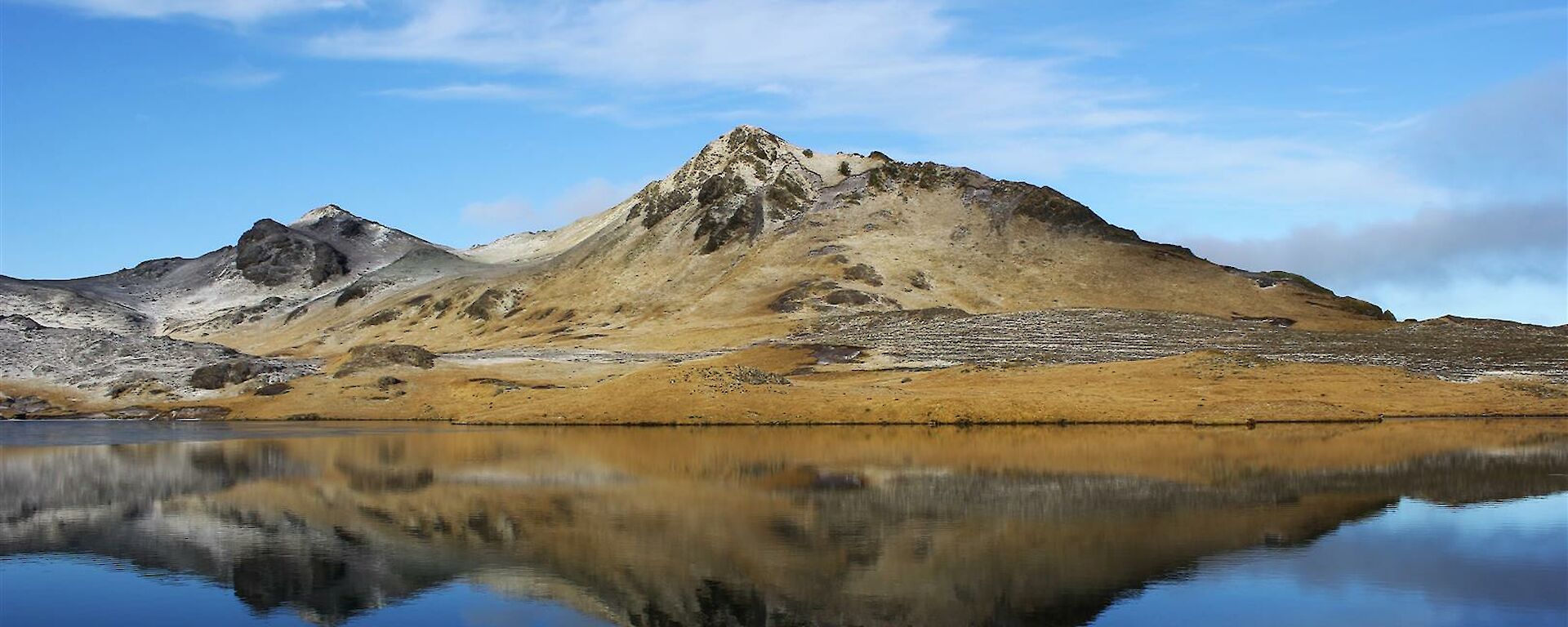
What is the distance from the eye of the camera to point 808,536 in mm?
29594

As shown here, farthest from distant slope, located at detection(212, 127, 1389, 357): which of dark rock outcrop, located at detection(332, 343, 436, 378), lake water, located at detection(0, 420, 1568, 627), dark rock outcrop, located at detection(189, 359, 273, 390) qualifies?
lake water, located at detection(0, 420, 1568, 627)

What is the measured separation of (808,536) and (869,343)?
81.8 meters

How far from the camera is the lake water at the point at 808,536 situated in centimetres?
2281

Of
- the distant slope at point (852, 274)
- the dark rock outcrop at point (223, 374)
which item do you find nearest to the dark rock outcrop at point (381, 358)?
the dark rock outcrop at point (223, 374)

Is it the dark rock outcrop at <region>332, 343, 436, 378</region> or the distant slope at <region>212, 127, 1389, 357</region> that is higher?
the distant slope at <region>212, 127, 1389, 357</region>

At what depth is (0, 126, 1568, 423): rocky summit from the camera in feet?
243

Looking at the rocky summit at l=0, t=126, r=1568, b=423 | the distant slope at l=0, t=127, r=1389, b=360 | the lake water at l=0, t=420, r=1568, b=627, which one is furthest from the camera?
the distant slope at l=0, t=127, r=1389, b=360

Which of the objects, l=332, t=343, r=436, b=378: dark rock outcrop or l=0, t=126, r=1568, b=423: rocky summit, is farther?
l=332, t=343, r=436, b=378: dark rock outcrop

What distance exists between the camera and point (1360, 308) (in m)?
162

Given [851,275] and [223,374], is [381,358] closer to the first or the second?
[223,374]

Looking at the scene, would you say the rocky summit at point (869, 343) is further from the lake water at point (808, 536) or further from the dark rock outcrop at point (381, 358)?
Result: the lake water at point (808, 536)

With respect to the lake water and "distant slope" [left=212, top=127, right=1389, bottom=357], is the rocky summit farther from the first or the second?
the lake water

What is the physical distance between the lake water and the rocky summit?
67.9ft

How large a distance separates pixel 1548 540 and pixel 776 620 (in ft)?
59.5
